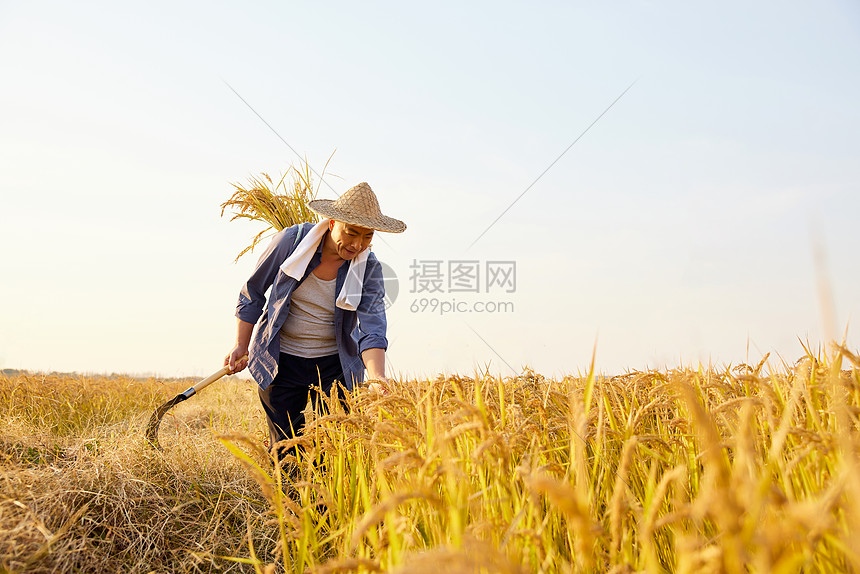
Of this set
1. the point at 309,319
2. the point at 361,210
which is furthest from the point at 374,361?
the point at 361,210

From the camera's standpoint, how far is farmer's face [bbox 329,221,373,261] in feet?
10.6

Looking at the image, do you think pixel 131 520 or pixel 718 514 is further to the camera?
pixel 131 520

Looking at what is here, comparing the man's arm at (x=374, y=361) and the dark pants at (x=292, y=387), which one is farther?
the dark pants at (x=292, y=387)

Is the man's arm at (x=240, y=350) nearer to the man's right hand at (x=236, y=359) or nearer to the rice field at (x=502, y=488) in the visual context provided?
the man's right hand at (x=236, y=359)

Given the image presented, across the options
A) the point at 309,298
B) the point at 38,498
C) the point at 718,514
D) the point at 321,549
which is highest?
the point at 309,298

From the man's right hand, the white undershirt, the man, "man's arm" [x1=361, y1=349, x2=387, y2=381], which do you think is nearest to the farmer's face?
the man

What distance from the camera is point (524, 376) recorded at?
2.57 metres

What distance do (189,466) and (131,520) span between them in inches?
21.1

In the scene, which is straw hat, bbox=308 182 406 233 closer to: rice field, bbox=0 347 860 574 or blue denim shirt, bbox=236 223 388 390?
blue denim shirt, bbox=236 223 388 390

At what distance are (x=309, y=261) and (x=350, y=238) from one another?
1.14ft

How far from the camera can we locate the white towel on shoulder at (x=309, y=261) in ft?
11.0

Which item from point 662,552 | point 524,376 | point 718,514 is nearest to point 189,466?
point 524,376

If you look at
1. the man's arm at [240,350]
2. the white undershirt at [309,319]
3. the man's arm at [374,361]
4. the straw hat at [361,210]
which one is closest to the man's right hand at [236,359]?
the man's arm at [240,350]

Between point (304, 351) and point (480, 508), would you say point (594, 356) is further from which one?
point (304, 351)
